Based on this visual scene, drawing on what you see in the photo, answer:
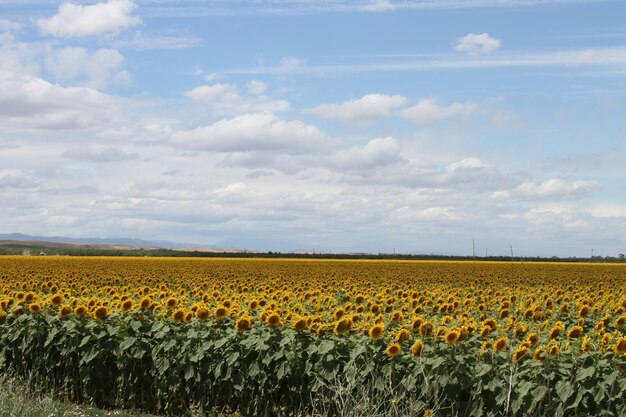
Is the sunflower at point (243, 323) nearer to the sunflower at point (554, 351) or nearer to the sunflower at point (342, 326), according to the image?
the sunflower at point (342, 326)

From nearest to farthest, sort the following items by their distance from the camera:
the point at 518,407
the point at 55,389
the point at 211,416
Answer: the point at 518,407 < the point at 211,416 < the point at 55,389

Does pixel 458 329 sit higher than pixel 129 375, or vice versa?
pixel 458 329

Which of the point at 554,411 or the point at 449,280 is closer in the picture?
the point at 554,411

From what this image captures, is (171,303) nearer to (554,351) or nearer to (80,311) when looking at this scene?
(80,311)

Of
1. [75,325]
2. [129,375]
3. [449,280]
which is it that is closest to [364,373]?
[129,375]

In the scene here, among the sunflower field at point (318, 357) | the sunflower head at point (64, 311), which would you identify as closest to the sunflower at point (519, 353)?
the sunflower field at point (318, 357)

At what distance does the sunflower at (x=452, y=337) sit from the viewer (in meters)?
8.68

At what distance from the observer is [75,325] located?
38.3 ft

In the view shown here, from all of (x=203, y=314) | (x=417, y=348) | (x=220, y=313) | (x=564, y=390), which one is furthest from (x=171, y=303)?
(x=564, y=390)

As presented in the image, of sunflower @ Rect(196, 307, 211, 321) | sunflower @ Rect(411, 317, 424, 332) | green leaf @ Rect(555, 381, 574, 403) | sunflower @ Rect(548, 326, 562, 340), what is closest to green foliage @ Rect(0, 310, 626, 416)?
green leaf @ Rect(555, 381, 574, 403)

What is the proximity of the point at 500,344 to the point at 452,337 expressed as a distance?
0.53m

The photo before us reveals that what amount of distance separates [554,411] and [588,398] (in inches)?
15.3

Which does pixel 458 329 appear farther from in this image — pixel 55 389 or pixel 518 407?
pixel 55 389

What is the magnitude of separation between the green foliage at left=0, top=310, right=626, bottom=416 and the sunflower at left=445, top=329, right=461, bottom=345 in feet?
0.45
